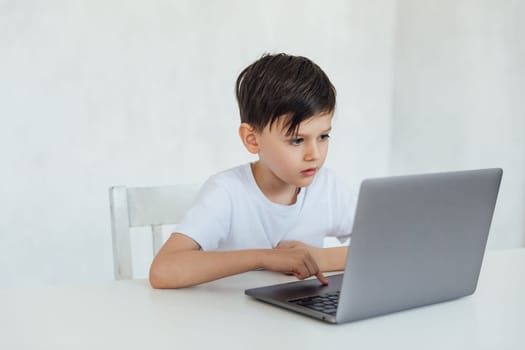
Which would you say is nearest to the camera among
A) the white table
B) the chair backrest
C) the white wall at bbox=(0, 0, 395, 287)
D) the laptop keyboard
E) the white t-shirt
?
the white table

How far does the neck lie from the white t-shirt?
2 cm

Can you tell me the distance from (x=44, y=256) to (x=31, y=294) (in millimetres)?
1505

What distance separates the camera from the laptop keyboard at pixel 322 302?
40.2 inches

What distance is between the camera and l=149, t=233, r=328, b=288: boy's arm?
1.17 m

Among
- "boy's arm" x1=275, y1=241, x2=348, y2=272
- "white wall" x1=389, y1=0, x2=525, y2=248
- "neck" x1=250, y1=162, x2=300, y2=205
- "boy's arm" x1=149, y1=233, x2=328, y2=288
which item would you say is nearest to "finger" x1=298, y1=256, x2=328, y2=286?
"boy's arm" x1=149, y1=233, x2=328, y2=288

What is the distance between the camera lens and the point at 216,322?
3.24 feet

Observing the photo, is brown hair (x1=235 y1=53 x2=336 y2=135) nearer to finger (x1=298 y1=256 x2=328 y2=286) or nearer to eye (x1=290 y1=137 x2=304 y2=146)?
eye (x1=290 y1=137 x2=304 y2=146)

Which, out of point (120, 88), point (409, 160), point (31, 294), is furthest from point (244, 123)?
point (409, 160)

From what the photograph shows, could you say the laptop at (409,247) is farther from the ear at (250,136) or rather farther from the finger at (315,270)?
the ear at (250,136)

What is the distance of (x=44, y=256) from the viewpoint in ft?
8.56

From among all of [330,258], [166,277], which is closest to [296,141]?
[330,258]

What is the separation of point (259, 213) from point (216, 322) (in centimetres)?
55

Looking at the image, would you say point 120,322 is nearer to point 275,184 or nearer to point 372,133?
point 275,184

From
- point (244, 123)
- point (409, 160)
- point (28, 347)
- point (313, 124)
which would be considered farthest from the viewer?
point (409, 160)
